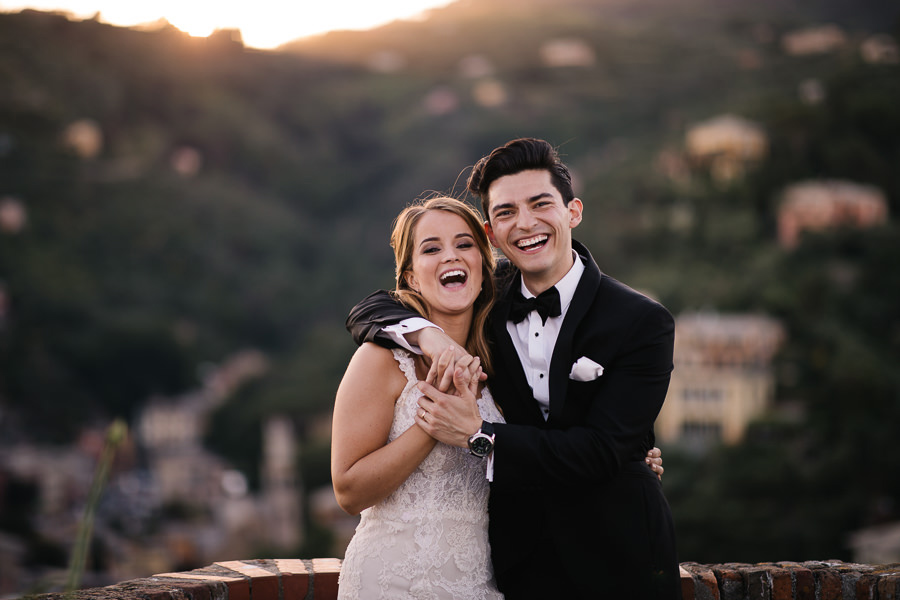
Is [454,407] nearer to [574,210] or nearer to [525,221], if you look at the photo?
[525,221]

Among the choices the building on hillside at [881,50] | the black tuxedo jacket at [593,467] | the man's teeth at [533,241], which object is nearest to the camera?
the black tuxedo jacket at [593,467]

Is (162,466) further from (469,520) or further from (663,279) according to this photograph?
(469,520)

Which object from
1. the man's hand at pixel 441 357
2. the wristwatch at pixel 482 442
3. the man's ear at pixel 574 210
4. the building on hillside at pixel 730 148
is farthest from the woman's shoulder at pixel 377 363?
the building on hillside at pixel 730 148

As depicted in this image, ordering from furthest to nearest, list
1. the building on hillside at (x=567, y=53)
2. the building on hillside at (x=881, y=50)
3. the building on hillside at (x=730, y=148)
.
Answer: the building on hillside at (x=567, y=53) < the building on hillside at (x=881, y=50) < the building on hillside at (x=730, y=148)

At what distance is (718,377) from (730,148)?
17502 millimetres

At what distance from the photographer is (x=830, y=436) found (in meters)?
35.1

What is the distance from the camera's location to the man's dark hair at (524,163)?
2.66 m

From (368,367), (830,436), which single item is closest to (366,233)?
(830,436)

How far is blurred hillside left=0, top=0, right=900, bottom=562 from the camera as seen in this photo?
36.7 m

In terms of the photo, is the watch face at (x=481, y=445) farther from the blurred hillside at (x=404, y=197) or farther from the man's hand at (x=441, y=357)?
the blurred hillside at (x=404, y=197)

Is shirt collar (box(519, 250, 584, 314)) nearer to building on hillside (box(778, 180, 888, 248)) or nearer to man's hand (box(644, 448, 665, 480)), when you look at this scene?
man's hand (box(644, 448, 665, 480))

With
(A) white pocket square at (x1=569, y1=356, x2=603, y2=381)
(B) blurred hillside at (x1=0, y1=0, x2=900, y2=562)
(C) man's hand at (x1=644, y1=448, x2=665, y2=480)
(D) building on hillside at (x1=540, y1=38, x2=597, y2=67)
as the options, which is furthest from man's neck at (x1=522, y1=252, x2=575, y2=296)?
(D) building on hillside at (x1=540, y1=38, x2=597, y2=67)

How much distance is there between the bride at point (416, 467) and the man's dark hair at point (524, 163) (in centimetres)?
18

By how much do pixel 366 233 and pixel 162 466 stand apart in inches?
1191
